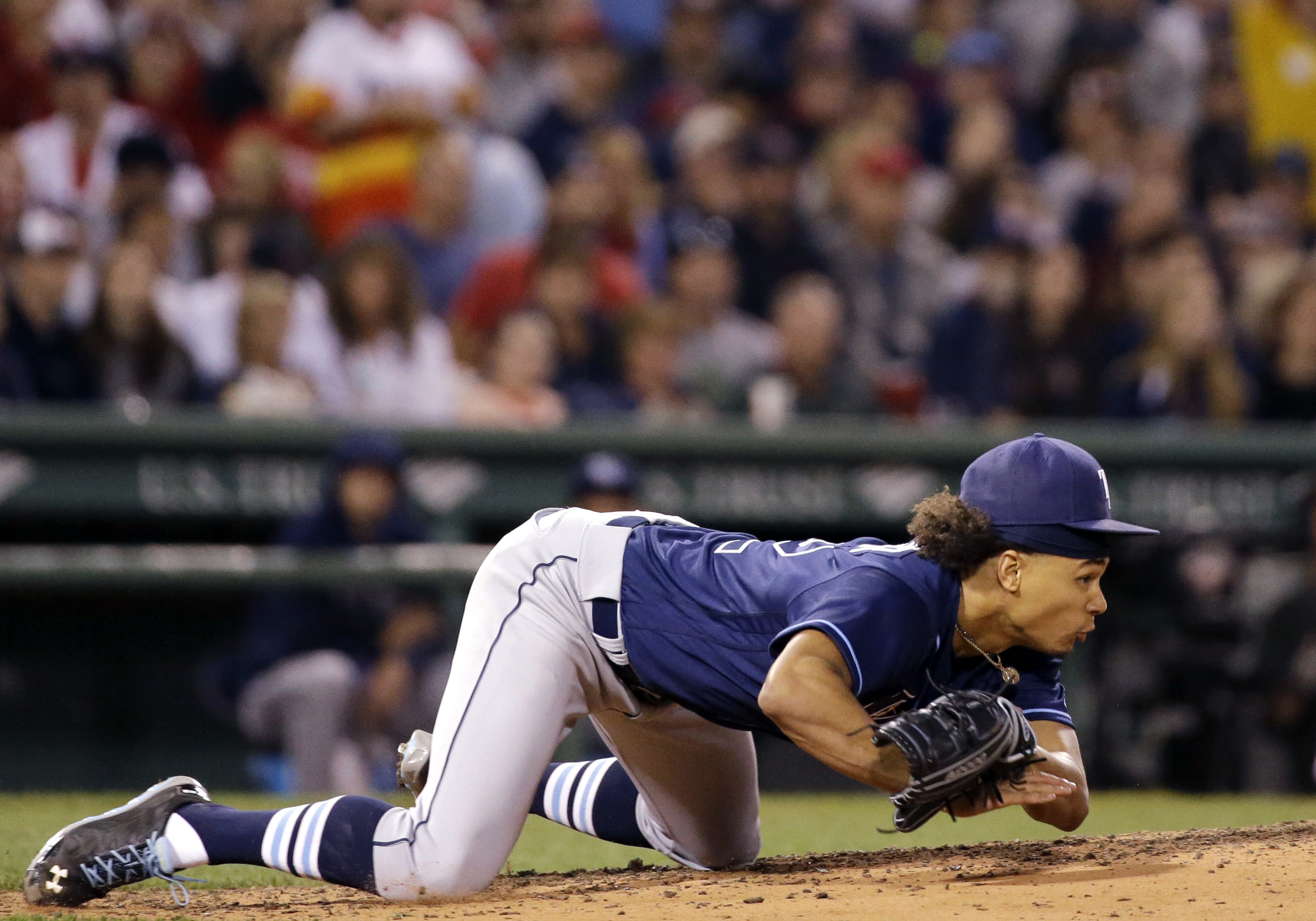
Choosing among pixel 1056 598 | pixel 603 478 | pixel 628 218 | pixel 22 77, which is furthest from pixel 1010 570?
pixel 22 77

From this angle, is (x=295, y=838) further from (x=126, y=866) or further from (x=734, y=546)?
(x=734, y=546)

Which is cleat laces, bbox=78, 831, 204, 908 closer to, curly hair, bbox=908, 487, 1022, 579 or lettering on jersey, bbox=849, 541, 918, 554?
lettering on jersey, bbox=849, 541, 918, 554

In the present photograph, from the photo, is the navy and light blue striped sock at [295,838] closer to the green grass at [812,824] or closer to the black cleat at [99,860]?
the black cleat at [99,860]

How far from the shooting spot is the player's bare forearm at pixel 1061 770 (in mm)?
3402

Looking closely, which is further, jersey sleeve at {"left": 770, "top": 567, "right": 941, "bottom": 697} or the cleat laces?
the cleat laces

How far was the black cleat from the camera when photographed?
11.3 feet

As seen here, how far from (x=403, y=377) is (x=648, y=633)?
148 inches

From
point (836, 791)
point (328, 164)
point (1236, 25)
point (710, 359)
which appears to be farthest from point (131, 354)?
point (1236, 25)

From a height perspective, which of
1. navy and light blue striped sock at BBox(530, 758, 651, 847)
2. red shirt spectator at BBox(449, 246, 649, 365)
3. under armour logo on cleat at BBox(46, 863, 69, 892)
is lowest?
navy and light blue striped sock at BBox(530, 758, 651, 847)

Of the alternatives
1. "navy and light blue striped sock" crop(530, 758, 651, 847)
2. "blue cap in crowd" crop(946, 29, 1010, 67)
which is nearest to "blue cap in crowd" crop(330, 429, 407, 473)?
"navy and light blue striped sock" crop(530, 758, 651, 847)

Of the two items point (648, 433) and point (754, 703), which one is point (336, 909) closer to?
point (754, 703)

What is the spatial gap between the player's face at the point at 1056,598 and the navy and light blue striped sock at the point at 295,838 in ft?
4.34

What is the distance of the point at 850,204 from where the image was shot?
8625 mm

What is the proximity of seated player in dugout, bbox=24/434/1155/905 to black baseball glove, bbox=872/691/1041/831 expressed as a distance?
0.10ft
